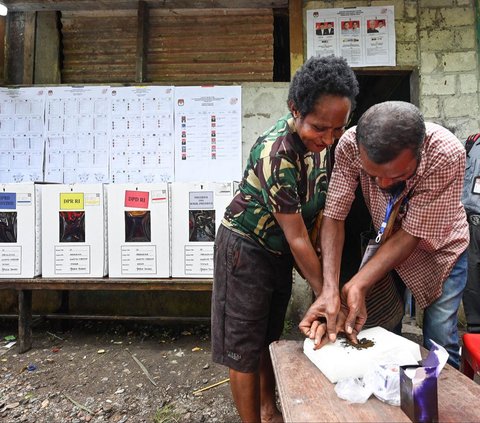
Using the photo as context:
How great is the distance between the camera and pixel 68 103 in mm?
3455

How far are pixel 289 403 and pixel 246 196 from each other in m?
0.83

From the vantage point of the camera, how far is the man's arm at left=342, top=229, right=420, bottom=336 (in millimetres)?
1418

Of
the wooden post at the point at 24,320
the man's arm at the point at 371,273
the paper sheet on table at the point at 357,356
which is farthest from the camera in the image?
the wooden post at the point at 24,320

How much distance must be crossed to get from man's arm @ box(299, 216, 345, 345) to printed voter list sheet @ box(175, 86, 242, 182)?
1.89 metres

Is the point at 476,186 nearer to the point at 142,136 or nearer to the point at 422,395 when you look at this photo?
the point at 422,395

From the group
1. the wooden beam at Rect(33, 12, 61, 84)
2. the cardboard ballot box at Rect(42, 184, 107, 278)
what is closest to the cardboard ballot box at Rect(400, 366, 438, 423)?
the cardboard ballot box at Rect(42, 184, 107, 278)

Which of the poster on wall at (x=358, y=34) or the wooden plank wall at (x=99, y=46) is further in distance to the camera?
the wooden plank wall at (x=99, y=46)

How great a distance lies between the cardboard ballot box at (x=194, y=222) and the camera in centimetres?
290

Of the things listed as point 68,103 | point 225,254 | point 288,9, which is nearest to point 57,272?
point 68,103

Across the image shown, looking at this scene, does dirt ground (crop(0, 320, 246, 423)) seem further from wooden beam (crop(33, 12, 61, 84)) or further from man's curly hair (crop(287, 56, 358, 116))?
wooden beam (crop(33, 12, 61, 84))

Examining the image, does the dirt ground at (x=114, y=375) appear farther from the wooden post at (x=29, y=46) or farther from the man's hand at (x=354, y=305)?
the wooden post at (x=29, y=46)

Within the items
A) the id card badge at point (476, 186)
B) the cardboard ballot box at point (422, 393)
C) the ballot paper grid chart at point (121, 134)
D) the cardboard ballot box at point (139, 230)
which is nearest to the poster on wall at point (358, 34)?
the ballot paper grid chart at point (121, 134)

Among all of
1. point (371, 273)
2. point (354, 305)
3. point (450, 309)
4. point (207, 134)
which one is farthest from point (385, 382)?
point (207, 134)

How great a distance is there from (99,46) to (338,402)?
368 centimetres
